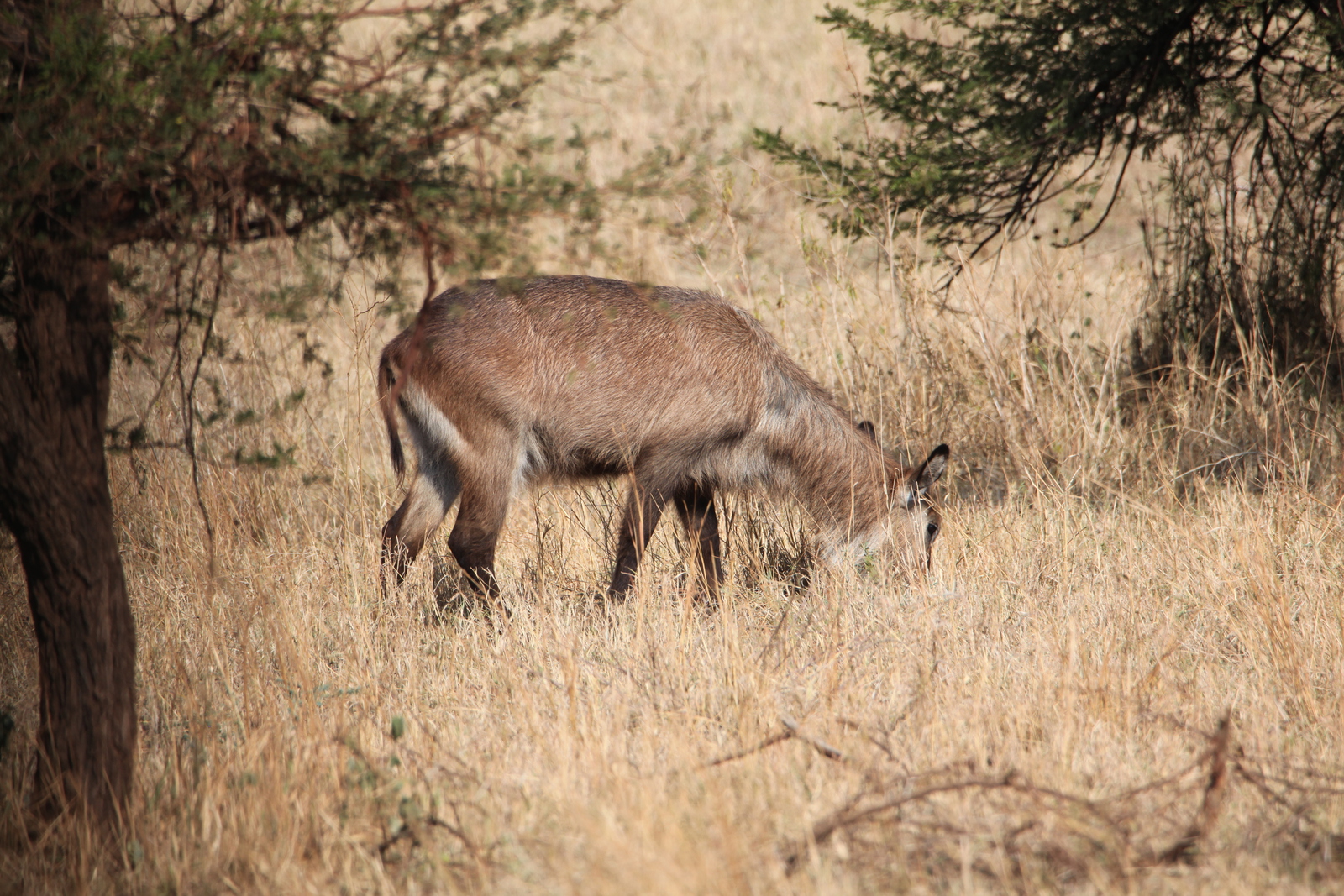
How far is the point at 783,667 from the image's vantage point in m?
4.05

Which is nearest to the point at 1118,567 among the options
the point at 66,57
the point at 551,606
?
the point at 551,606

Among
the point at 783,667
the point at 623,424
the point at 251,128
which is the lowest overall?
the point at 783,667

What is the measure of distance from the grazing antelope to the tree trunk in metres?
1.77

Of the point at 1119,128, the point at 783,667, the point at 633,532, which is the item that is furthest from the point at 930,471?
the point at 1119,128

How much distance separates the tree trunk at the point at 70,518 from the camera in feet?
8.93

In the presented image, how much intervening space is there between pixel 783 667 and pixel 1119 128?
13.0ft

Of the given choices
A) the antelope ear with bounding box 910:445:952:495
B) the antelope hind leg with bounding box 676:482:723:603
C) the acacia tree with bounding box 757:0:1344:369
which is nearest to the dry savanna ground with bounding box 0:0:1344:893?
the antelope hind leg with bounding box 676:482:723:603

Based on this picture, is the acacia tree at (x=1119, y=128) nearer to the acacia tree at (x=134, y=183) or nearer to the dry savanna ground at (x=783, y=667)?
the dry savanna ground at (x=783, y=667)

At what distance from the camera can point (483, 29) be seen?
251 cm

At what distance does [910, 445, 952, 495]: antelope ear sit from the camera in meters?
5.36

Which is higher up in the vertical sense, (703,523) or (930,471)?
(930,471)

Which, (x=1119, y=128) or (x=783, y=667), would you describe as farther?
(x=1119, y=128)

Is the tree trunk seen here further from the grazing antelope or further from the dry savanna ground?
the grazing antelope

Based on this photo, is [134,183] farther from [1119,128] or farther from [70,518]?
[1119,128]
